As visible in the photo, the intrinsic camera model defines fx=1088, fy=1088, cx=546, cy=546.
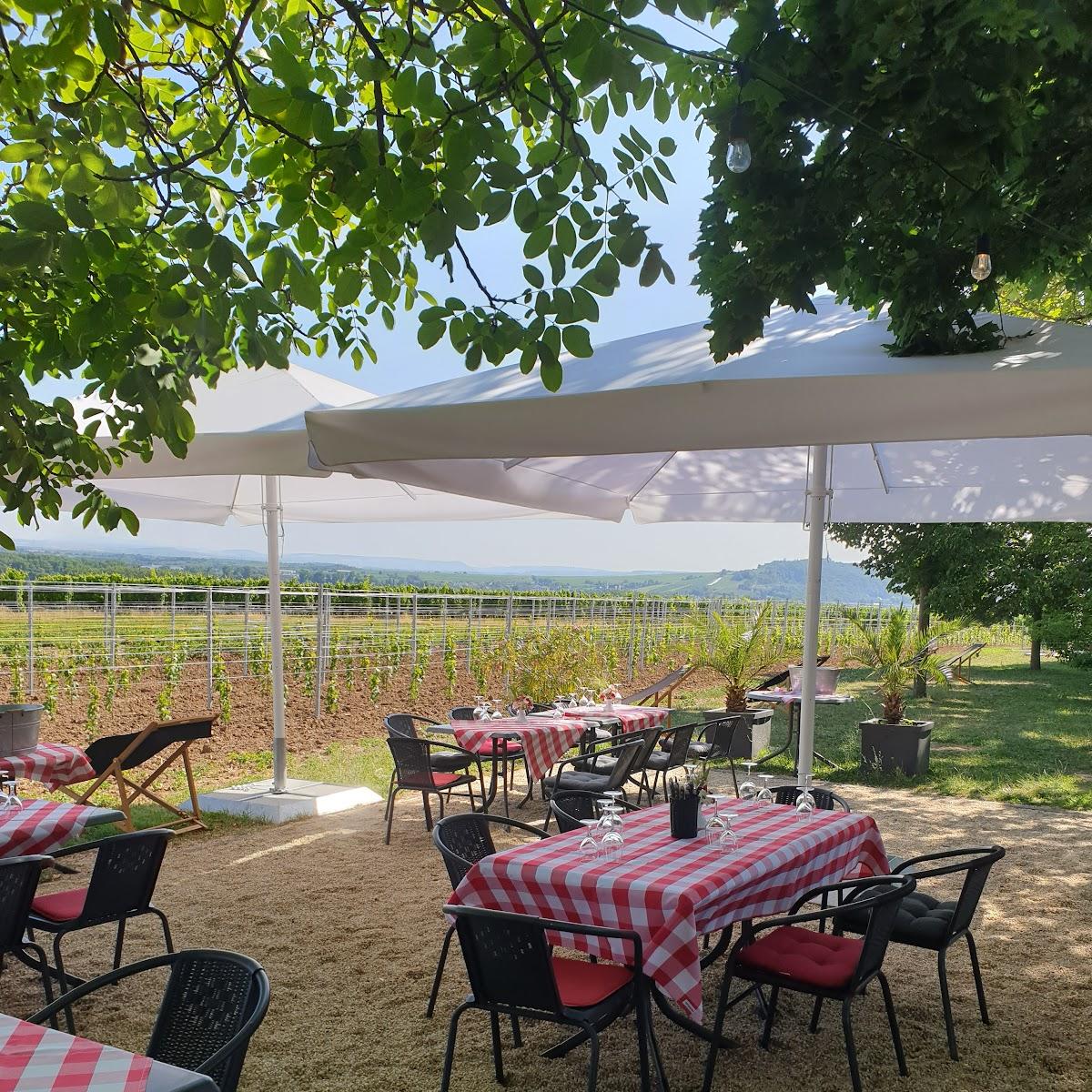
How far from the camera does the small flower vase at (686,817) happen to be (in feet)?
14.3

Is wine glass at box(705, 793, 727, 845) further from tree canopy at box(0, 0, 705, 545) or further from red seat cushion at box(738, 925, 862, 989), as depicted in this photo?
tree canopy at box(0, 0, 705, 545)

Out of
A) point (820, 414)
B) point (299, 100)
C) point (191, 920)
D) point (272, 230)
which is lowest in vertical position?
point (191, 920)

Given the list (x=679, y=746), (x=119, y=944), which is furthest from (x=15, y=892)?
(x=679, y=746)

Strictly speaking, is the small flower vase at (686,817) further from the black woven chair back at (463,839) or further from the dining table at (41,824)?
the dining table at (41,824)

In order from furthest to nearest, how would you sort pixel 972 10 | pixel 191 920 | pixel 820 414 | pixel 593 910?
pixel 191 920 < pixel 593 910 < pixel 820 414 < pixel 972 10

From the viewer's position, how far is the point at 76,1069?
2.30 metres

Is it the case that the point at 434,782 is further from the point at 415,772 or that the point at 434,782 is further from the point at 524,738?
the point at 524,738

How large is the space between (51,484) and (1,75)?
3.67ft

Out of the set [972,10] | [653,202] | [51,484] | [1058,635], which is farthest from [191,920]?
→ [1058,635]

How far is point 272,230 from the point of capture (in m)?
2.43

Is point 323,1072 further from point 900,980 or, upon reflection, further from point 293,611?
point 293,611

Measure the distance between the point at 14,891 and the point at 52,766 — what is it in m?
3.09

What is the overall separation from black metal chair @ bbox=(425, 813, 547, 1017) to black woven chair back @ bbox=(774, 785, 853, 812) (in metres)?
1.40

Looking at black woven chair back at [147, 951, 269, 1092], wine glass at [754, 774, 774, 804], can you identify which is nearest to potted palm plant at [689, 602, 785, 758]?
wine glass at [754, 774, 774, 804]
